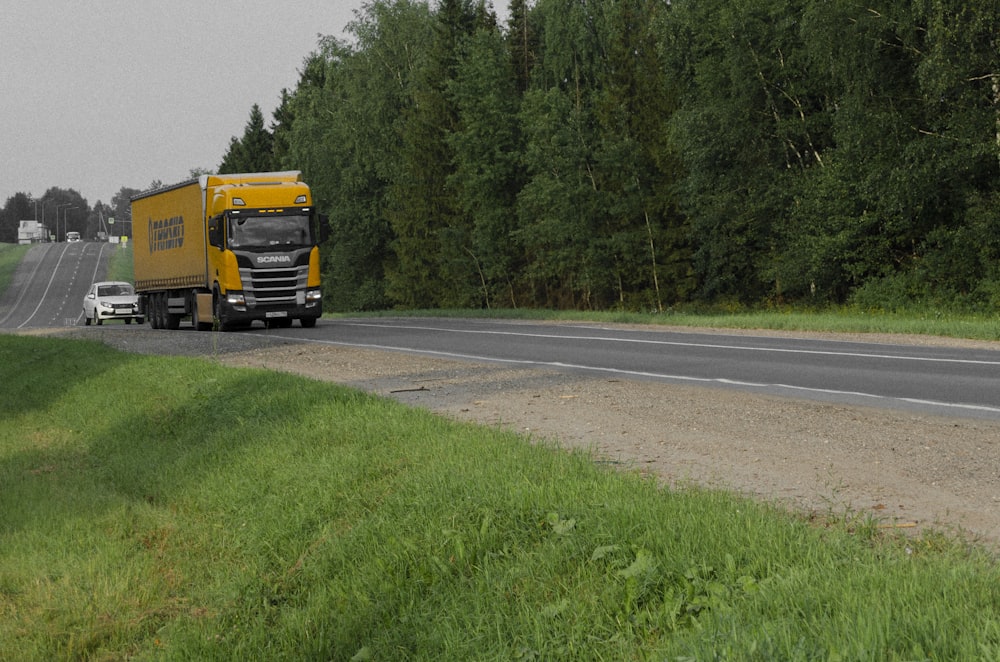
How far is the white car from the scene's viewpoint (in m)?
44.7

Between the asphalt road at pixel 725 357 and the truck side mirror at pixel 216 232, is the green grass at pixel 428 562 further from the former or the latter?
the truck side mirror at pixel 216 232

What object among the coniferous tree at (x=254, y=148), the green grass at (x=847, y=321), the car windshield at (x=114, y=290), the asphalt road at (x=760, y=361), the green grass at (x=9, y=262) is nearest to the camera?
the asphalt road at (x=760, y=361)

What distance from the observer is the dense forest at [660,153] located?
92.9 feet

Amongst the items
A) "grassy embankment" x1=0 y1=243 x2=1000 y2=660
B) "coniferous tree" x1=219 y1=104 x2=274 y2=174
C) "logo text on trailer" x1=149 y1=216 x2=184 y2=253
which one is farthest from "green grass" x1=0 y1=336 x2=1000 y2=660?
"coniferous tree" x1=219 y1=104 x2=274 y2=174

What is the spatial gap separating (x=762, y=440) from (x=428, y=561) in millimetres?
3453

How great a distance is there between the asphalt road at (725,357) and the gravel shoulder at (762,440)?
966 mm

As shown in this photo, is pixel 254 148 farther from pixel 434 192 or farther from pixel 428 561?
pixel 428 561

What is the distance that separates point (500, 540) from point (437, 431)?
298 centimetres

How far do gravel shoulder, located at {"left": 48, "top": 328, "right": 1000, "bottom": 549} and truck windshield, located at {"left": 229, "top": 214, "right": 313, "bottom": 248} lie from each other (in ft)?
49.0

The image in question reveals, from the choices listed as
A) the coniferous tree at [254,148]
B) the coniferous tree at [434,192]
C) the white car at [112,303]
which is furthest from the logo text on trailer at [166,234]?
the coniferous tree at [254,148]

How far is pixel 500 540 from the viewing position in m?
6.20

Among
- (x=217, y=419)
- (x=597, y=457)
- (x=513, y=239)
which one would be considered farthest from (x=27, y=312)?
(x=597, y=457)

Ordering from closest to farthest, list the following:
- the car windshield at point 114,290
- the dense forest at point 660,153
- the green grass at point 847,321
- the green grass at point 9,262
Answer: the green grass at point 847,321
the dense forest at point 660,153
the car windshield at point 114,290
the green grass at point 9,262

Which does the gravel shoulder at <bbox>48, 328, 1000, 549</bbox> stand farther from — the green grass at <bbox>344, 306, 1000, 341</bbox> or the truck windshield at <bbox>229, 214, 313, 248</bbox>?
the truck windshield at <bbox>229, 214, 313, 248</bbox>
